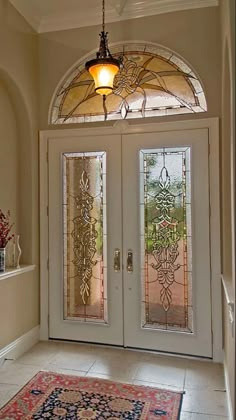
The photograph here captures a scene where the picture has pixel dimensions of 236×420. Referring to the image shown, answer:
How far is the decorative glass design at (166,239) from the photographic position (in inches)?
142

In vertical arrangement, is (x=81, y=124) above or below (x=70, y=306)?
above

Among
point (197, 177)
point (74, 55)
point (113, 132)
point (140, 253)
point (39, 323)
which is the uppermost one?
point (74, 55)

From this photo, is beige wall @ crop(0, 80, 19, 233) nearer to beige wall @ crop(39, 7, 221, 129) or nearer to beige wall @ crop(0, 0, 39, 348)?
beige wall @ crop(0, 0, 39, 348)

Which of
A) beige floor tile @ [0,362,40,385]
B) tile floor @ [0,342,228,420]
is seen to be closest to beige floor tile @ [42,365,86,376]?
tile floor @ [0,342,228,420]

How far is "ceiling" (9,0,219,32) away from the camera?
367 centimetres

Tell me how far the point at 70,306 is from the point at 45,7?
3.33 metres

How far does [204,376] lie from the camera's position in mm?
3199

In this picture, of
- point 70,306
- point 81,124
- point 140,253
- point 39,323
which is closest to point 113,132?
point 81,124

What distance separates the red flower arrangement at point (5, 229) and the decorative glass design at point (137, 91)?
1.24 meters

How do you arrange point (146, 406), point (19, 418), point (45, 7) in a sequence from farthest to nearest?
1. point (45, 7)
2. point (146, 406)
3. point (19, 418)

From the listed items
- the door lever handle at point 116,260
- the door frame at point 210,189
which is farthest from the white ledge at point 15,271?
the door lever handle at point 116,260

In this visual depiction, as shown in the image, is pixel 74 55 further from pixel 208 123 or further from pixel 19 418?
pixel 19 418

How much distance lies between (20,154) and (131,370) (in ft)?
8.48

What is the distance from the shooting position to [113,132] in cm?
385
